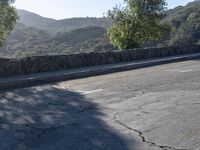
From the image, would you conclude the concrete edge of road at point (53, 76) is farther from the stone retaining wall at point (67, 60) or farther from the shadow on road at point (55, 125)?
the shadow on road at point (55, 125)

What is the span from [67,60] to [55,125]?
30.3 feet

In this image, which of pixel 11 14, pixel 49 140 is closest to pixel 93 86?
pixel 49 140

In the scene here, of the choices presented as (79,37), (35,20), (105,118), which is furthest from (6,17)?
(35,20)

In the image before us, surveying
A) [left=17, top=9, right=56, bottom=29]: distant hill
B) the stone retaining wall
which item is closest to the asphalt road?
the stone retaining wall

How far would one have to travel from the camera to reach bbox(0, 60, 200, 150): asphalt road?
4812mm

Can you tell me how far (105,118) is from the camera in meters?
6.14

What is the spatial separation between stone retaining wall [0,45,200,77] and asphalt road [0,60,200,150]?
3242mm

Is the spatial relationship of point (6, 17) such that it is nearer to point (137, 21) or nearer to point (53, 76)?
point (137, 21)

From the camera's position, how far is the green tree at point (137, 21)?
130 feet

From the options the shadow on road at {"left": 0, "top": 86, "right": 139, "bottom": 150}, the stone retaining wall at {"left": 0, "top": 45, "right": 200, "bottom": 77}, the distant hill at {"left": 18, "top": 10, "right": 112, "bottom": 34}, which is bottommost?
the shadow on road at {"left": 0, "top": 86, "right": 139, "bottom": 150}

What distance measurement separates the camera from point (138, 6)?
39844 mm

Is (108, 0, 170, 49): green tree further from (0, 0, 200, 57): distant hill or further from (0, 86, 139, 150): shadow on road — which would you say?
(0, 86, 139, 150): shadow on road

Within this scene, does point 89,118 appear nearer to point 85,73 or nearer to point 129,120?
point 129,120

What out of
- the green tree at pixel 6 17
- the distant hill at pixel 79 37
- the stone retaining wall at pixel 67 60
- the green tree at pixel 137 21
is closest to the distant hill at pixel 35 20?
the distant hill at pixel 79 37
